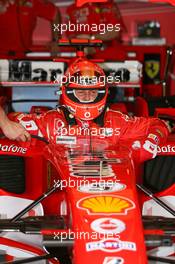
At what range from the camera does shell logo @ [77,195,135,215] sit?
11.8 ft

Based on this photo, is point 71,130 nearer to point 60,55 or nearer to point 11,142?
point 11,142

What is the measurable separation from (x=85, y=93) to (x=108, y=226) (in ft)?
3.32

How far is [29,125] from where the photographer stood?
4.39 meters

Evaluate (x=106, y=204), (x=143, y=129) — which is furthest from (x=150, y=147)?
(x=106, y=204)

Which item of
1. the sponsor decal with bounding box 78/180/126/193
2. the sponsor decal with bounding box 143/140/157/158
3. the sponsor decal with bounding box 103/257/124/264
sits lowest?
the sponsor decal with bounding box 103/257/124/264

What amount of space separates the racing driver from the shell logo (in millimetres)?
580

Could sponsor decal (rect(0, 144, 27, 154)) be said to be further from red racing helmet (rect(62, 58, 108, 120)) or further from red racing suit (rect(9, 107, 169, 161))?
red racing helmet (rect(62, 58, 108, 120))

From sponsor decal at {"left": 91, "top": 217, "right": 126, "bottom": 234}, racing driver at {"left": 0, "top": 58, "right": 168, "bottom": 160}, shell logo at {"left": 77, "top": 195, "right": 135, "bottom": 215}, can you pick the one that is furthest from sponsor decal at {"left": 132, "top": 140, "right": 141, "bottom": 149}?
sponsor decal at {"left": 91, "top": 217, "right": 126, "bottom": 234}

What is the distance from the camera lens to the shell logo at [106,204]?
11.8ft

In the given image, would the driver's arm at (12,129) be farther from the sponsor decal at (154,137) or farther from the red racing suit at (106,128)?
the sponsor decal at (154,137)

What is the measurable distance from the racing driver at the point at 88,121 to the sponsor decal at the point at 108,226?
0.72 m

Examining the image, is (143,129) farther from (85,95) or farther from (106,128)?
(85,95)

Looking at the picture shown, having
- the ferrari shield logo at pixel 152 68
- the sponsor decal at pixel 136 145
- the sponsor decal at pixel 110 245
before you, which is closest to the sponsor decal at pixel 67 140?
the sponsor decal at pixel 136 145

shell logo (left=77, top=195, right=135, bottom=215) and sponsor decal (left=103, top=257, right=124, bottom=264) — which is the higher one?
shell logo (left=77, top=195, right=135, bottom=215)
